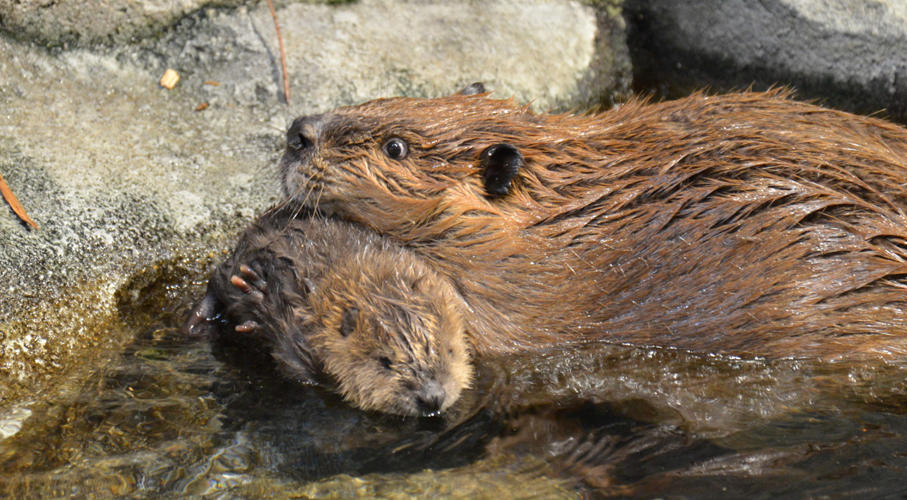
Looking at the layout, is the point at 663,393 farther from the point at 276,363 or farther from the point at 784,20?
the point at 784,20

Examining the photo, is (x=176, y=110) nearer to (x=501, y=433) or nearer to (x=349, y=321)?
(x=349, y=321)

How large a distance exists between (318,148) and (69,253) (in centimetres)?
109

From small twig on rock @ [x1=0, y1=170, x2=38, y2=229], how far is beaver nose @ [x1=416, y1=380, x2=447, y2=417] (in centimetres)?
177

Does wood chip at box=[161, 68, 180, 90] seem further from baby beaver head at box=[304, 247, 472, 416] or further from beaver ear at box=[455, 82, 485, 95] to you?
baby beaver head at box=[304, 247, 472, 416]

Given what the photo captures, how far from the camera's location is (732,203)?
3.48 metres

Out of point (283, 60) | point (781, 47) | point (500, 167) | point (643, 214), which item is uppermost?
point (781, 47)

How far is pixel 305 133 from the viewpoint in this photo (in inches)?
148

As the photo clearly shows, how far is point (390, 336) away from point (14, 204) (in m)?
1.73

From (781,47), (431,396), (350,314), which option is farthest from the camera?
(781,47)

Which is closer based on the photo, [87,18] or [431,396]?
[431,396]

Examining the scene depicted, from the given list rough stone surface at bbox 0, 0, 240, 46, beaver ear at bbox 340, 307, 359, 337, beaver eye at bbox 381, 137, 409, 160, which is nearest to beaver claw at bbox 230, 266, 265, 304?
beaver ear at bbox 340, 307, 359, 337

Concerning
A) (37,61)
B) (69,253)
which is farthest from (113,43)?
(69,253)

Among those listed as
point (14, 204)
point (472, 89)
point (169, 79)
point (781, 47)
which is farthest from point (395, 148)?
point (781, 47)

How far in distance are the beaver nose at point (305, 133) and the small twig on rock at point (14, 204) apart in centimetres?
110
